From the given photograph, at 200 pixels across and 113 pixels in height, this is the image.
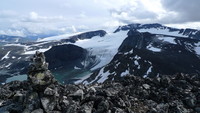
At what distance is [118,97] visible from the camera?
27.0 m

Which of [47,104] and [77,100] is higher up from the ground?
[47,104]

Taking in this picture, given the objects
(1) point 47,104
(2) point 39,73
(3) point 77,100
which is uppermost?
(2) point 39,73

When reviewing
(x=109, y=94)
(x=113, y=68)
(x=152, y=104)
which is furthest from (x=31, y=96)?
(x=113, y=68)

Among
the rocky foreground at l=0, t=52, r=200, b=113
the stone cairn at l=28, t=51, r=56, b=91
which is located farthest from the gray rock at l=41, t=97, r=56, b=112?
the stone cairn at l=28, t=51, r=56, b=91

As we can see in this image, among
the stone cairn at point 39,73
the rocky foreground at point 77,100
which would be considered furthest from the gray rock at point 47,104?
the stone cairn at point 39,73

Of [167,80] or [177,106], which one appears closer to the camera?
[177,106]

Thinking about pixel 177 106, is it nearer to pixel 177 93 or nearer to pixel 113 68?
pixel 177 93

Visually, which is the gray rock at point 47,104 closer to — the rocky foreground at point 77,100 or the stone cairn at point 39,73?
the rocky foreground at point 77,100

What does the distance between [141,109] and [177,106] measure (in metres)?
3.61

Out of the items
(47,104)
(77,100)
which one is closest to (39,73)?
(47,104)

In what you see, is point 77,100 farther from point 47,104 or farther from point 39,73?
point 39,73

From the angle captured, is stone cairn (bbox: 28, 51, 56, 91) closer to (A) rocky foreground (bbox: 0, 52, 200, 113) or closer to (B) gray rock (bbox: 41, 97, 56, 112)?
(A) rocky foreground (bbox: 0, 52, 200, 113)

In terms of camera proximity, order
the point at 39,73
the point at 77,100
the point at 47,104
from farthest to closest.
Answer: the point at 77,100 → the point at 39,73 → the point at 47,104

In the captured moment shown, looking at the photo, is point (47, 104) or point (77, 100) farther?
point (77, 100)
